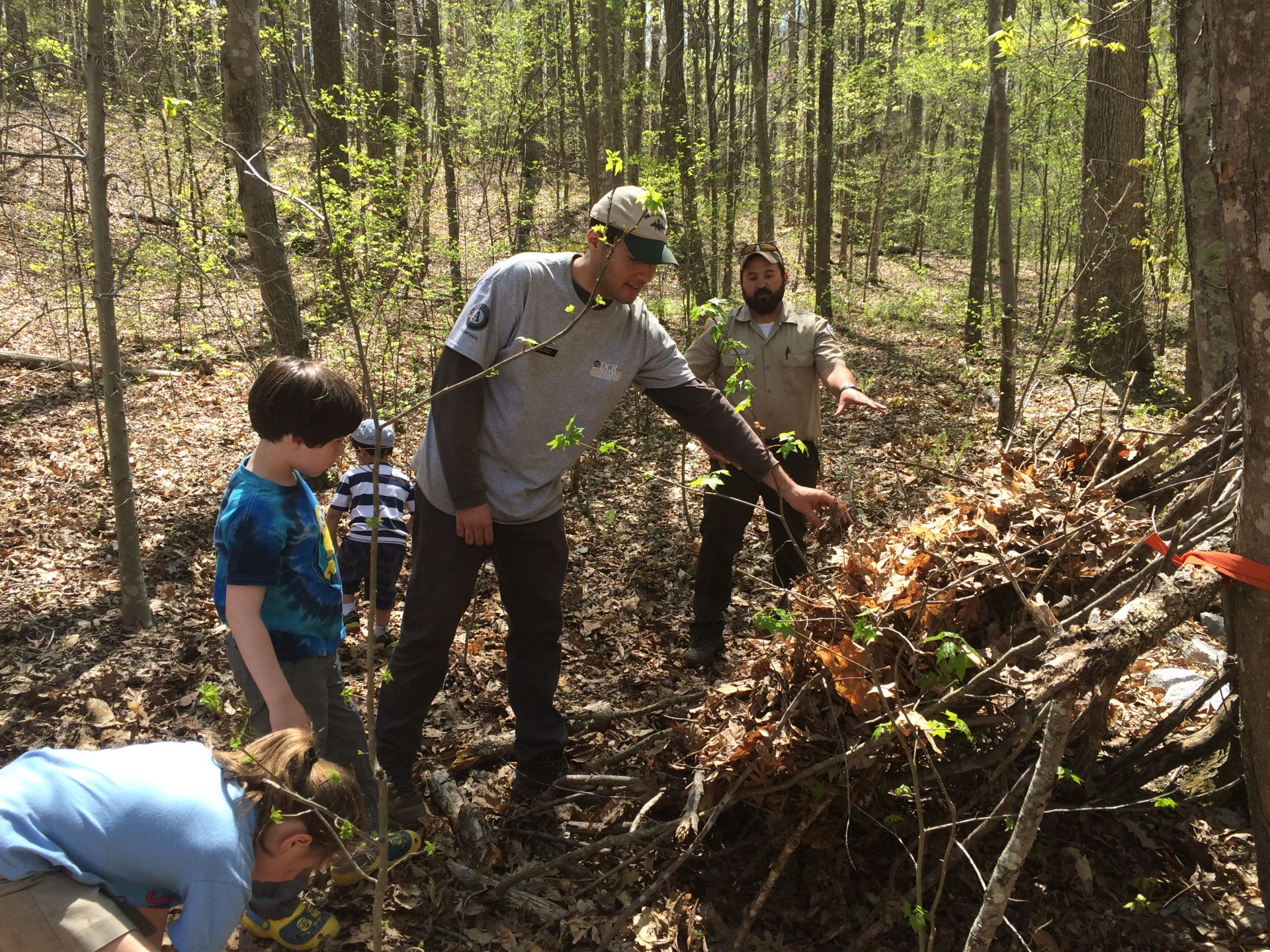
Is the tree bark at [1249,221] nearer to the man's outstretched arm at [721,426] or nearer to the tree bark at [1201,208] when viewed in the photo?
the man's outstretched arm at [721,426]

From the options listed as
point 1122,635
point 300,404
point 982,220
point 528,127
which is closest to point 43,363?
point 528,127

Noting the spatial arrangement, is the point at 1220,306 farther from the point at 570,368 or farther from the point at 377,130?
the point at 377,130

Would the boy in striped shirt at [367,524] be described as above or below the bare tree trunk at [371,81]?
below

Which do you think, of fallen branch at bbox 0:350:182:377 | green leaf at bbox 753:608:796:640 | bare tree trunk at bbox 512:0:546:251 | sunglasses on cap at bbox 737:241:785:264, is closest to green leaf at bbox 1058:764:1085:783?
green leaf at bbox 753:608:796:640

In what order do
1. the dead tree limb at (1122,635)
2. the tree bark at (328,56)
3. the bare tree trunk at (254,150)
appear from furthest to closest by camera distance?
the tree bark at (328,56), the bare tree trunk at (254,150), the dead tree limb at (1122,635)

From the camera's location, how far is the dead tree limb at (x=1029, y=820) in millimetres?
1824

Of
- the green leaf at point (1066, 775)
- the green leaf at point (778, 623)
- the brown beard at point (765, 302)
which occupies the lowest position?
the green leaf at point (1066, 775)

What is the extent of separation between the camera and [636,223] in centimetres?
291

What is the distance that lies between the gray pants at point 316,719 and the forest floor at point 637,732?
0.19m

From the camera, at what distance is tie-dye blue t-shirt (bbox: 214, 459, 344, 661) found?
2.38m

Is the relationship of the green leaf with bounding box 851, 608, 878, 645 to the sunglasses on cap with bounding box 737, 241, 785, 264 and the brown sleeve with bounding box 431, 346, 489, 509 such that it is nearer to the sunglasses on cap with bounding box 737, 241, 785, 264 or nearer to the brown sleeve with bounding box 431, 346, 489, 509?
Result: the brown sleeve with bounding box 431, 346, 489, 509

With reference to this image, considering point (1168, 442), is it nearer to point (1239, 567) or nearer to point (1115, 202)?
point (1239, 567)

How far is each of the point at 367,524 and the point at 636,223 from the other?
2641 millimetres

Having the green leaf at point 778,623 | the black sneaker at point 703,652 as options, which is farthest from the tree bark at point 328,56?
the green leaf at point 778,623
